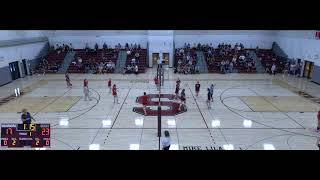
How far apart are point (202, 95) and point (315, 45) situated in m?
14.0

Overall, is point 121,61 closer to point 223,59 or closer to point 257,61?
point 223,59

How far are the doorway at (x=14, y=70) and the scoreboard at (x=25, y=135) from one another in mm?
22748

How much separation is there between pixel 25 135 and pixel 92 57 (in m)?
29.4

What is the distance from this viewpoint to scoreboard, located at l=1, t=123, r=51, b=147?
30.0ft

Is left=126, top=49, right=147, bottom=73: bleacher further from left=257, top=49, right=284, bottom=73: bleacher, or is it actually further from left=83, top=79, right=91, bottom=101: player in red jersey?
left=257, top=49, right=284, bottom=73: bleacher

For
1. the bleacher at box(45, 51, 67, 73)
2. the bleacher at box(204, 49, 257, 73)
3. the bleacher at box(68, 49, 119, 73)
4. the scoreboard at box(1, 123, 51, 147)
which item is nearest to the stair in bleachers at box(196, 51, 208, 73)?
the bleacher at box(204, 49, 257, 73)

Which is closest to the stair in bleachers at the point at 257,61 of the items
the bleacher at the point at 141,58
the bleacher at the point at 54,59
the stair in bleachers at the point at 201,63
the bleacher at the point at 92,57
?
the stair in bleachers at the point at 201,63

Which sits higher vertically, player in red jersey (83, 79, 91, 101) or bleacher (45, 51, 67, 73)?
bleacher (45, 51, 67, 73)

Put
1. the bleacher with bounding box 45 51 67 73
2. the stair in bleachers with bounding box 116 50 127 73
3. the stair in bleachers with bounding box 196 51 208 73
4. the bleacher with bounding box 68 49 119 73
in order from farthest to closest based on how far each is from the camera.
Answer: the stair in bleachers with bounding box 116 50 127 73 < the stair in bleachers with bounding box 196 51 208 73 < the bleacher with bounding box 68 49 119 73 < the bleacher with bounding box 45 51 67 73

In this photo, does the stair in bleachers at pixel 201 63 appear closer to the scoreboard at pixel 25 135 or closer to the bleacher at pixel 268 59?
the bleacher at pixel 268 59

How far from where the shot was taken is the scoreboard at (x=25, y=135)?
915 centimetres

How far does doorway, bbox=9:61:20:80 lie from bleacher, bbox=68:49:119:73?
19.8ft

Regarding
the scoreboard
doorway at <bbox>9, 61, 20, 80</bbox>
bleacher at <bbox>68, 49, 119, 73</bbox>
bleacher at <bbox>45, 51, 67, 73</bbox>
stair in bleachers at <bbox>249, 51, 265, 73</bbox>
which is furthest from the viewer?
bleacher at <bbox>68, 49, 119, 73</bbox>
